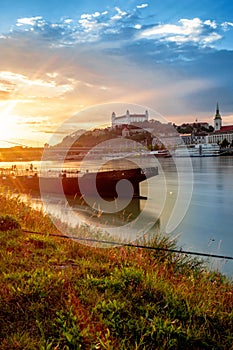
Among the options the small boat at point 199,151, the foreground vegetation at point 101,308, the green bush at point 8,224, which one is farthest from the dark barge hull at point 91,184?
the small boat at point 199,151

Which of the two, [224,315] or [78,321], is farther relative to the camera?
[224,315]

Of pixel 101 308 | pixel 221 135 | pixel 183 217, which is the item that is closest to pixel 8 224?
pixel 101 308

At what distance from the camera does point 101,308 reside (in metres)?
3.22

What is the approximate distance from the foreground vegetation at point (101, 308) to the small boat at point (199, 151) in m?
129

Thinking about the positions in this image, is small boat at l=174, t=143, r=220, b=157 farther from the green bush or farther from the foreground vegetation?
the foreground vegetation

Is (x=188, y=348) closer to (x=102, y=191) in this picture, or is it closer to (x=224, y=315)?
(x=224, y=315)

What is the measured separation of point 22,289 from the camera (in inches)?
136

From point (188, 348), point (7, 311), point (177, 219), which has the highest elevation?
point (7, 311)

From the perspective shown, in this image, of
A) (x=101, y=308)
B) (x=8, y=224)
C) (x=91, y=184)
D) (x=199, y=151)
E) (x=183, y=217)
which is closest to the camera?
(x=101, y=308)

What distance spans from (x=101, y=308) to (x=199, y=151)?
138727 millimetres

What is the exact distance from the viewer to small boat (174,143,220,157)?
133m

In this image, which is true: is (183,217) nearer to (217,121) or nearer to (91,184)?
(91,184)

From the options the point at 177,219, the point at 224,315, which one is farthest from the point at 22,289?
the point at 177,219

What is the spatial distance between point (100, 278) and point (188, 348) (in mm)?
1365
